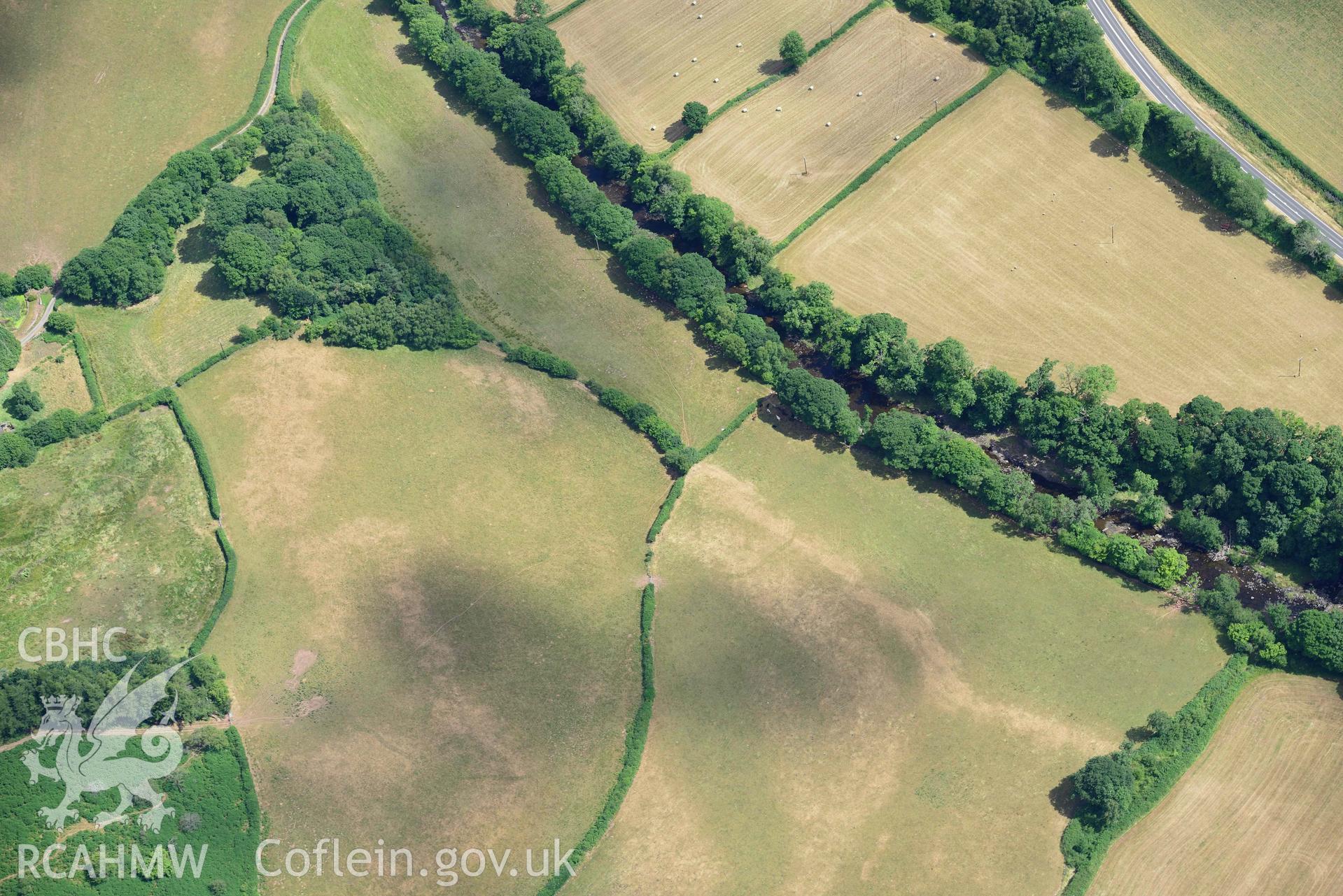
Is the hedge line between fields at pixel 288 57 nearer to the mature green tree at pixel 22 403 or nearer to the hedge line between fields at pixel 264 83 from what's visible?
the hedge line between fields at pixel 264 83

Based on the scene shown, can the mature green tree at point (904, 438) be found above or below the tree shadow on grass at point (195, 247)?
below

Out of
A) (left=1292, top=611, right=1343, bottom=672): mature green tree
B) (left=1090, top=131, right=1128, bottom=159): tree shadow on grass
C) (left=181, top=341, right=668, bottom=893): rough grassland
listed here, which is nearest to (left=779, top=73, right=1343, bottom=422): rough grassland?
(left=1090, top=131, right=1128, bottom=159): tree shadow on grass

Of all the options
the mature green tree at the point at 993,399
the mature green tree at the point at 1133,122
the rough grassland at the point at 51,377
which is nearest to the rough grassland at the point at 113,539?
the rough grassland at the point at 51,377

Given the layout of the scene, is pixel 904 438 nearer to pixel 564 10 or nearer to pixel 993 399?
pixel 993 399

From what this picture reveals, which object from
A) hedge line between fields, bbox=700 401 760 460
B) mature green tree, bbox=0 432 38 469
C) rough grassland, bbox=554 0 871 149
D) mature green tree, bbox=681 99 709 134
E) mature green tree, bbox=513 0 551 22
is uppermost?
mature green tree, bbox=513 0 551 22

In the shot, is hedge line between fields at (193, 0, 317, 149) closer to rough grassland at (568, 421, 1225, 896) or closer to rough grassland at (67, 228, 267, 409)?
rough grassland at (67, 228, 267, 409)

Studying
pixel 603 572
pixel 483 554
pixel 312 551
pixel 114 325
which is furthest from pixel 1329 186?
pixel 114 325
